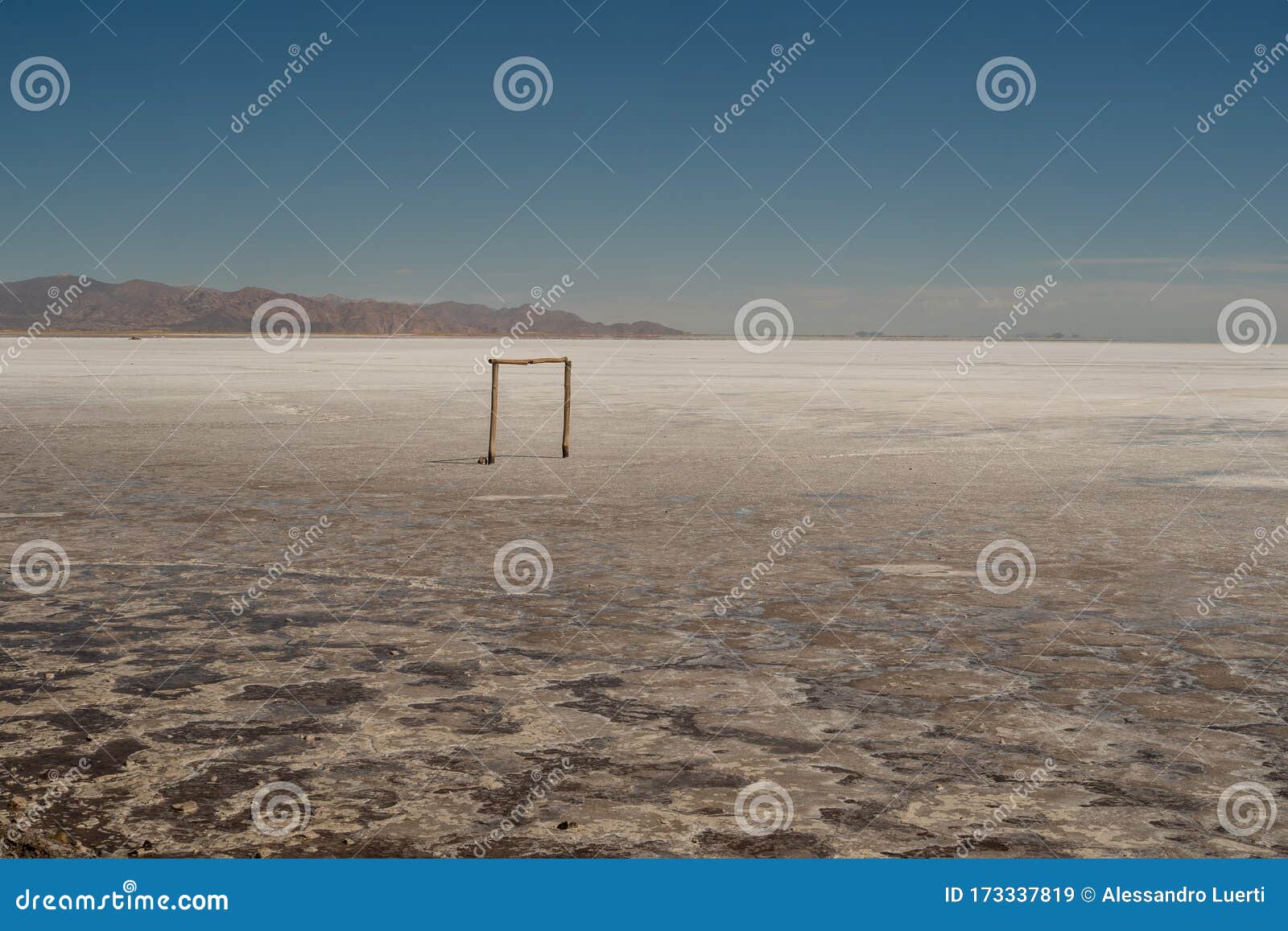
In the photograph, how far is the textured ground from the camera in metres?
4.46

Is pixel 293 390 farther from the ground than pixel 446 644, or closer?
farther from the ground

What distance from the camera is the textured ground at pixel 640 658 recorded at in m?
4.46

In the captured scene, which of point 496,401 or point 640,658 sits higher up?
point 496,401

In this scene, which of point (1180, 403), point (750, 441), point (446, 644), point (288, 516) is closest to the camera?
point (446, 644)

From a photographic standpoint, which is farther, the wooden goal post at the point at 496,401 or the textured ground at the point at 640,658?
the wooden goal post at the point at 496,401

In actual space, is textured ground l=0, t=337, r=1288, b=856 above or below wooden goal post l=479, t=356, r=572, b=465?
below

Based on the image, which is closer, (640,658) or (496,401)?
(640,658)

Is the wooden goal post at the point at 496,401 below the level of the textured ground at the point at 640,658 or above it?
above

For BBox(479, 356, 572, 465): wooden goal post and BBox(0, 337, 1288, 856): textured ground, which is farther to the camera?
BBox(479, 356, 572, 465): wooden goal post

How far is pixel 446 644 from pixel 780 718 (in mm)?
2279

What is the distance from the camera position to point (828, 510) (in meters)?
12.6

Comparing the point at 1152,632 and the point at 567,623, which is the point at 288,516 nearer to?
the point at 567,623

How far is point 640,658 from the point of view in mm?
6789

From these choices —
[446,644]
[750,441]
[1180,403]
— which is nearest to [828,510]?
[446,644]
